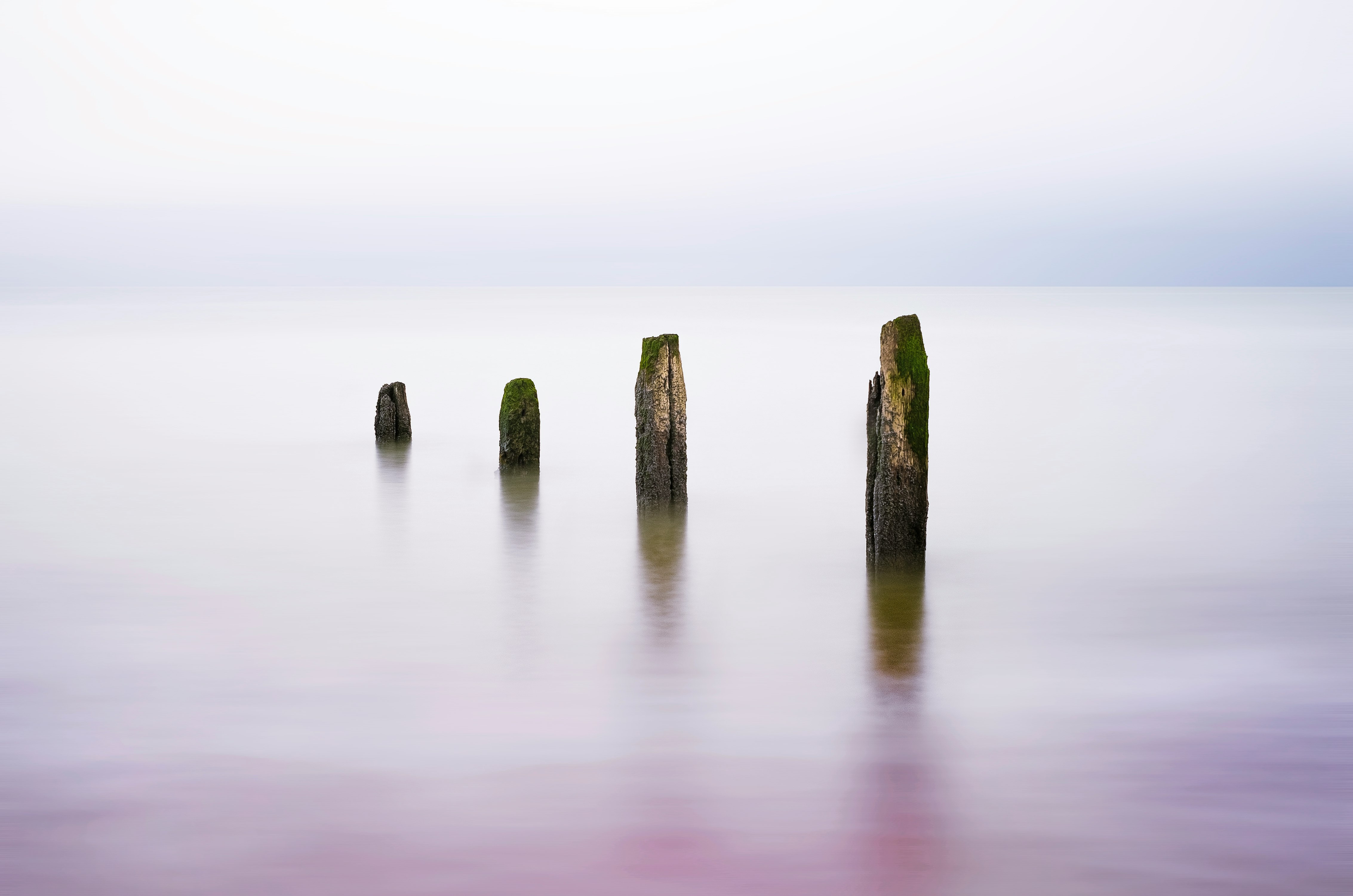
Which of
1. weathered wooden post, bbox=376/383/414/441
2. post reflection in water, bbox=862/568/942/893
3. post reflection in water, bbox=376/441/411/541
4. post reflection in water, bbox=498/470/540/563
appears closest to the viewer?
post reflection in water, bbox=862/568/942/893

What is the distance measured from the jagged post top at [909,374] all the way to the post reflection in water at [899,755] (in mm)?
1079

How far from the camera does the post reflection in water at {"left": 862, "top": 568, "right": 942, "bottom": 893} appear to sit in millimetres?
5070

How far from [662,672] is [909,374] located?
99.5 inches

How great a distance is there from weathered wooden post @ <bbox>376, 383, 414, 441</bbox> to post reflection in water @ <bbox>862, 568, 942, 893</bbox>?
933 cm

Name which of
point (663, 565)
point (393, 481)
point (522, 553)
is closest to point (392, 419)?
point (393, 481)

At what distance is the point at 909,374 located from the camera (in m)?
8.40

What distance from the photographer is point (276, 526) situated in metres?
12.0

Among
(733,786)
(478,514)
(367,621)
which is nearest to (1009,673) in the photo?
(733,786)

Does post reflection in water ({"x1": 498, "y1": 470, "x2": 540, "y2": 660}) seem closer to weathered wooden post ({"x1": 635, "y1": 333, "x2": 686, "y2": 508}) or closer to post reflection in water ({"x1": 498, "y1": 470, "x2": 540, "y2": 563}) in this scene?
post reflection in water ({"x1": 498, "y1": 470, "x2": 540, "y2": 563})

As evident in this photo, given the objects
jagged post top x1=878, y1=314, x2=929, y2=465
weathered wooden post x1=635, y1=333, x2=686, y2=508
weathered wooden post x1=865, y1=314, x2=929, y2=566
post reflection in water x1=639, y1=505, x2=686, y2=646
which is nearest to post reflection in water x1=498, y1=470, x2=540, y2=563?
post reflection in water x1=639, y1=505, x2=686, y2=646

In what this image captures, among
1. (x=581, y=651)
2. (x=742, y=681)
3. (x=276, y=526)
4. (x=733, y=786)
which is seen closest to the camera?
(x=733, y=786)

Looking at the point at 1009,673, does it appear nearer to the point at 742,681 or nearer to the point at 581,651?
the point at 742,681

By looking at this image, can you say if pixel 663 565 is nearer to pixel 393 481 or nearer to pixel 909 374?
pixel 909 374

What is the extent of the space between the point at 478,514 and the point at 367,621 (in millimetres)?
3785
